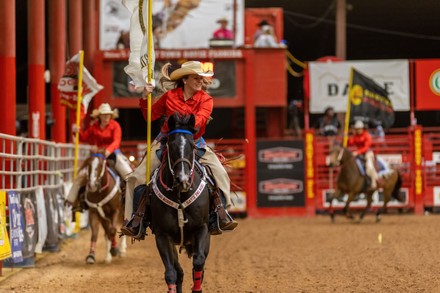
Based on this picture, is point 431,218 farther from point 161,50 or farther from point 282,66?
point 161,50

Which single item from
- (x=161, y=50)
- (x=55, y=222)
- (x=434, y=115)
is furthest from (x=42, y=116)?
(x=434, y=115)

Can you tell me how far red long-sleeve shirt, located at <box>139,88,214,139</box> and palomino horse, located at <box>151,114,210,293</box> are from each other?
1.18 ft

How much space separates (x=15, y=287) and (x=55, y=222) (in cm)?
465

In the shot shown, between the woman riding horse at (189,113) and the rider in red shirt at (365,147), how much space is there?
1512 centimetres

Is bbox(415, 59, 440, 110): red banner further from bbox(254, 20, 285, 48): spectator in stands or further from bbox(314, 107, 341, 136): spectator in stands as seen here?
bbox(254, 20, 285, 48): spectator in stands

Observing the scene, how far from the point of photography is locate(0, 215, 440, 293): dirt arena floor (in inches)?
492

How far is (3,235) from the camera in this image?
12.7 metres

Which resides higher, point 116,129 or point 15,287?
point 116,129

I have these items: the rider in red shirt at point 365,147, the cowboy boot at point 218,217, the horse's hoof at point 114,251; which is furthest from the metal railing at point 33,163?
the rider in red shirt at point 365,147

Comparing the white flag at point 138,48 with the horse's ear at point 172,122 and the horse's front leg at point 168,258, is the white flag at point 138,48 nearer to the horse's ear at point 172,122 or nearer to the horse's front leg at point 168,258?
the horse's ear at point 172,122

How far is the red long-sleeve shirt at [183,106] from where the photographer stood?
33.2 ft

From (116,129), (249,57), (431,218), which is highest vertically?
(249,57)

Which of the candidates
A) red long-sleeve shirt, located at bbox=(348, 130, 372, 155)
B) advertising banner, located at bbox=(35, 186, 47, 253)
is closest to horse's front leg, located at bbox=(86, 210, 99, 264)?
advertising banner, located at bbox=(35, 186, 47, 253)

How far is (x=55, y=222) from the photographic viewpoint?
17.3 meters
